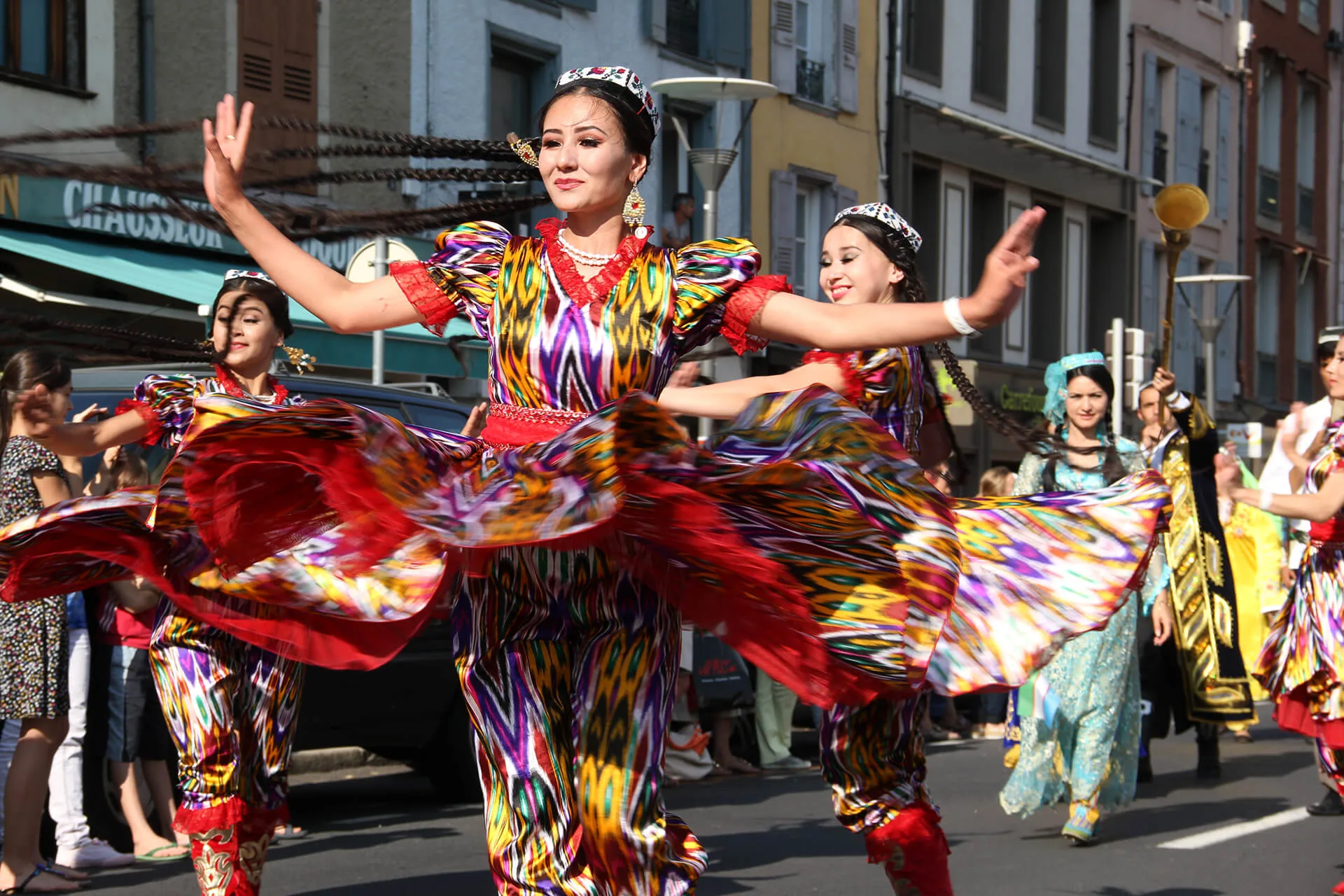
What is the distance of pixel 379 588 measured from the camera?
3840 mm

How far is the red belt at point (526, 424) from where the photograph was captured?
403 centimetres

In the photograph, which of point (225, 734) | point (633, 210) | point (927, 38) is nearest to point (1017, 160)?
point (927, 38)

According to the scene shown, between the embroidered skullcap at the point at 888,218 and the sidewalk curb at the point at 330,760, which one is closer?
the embroidered skullcap at the point at 888,218

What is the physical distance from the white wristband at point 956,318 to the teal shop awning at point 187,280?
8491 millimetres

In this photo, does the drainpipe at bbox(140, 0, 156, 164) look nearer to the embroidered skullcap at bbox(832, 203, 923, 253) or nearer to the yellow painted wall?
the yellow painted wall

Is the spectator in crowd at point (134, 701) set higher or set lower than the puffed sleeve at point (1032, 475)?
lower

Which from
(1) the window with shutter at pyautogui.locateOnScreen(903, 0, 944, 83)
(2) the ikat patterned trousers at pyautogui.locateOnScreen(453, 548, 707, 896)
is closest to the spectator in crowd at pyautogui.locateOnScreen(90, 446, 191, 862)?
(2) the ikat patterned trousers at pyautogui.locateOnScreen(453, 548, 707, 896)

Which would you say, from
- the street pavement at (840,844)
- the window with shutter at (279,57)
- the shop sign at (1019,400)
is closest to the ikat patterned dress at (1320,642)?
the street pavement at (840,844)

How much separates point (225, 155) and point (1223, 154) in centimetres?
3692

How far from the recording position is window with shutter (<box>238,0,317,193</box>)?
685 inches

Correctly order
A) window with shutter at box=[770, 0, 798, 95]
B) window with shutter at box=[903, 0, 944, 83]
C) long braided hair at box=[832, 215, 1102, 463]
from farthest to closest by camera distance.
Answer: window with shutter at box=[903, 0, 944, 83]
window with shutter at box=[770, 0, 798, 95]
long braided hair at box=[832, 215, 1102, 463]

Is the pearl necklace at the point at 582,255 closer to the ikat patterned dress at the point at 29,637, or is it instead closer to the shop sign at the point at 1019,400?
the ikat patterned dress at the point at 29,637

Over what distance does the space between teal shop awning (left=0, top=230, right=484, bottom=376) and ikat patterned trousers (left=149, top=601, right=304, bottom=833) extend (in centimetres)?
659

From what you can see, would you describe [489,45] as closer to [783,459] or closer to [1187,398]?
[1187,398]
